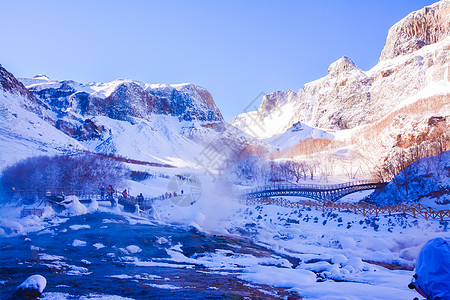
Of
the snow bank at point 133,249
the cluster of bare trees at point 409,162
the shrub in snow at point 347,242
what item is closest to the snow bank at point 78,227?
the snow bank at point 133,249

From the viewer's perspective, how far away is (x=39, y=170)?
2877 cm

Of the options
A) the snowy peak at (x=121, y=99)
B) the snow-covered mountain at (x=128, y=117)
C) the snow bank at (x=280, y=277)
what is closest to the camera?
the snow bank at (x=280, y=277)

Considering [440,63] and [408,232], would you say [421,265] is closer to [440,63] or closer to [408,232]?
[408,232]

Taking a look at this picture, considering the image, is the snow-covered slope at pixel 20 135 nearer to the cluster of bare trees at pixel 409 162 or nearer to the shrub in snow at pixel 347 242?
the shrub in snow at pixel 347 242

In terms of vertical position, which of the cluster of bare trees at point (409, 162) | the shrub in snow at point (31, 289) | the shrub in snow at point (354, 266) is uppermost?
the cluster of bare trees at point (409, 162)

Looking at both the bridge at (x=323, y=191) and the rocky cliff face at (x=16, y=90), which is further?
the rocky cliff face at (x=16, y=90)

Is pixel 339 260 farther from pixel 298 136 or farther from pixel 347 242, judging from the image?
pixel 298 136

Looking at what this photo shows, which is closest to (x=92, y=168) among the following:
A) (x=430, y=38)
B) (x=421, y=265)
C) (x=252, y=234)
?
(x=252, y=234)

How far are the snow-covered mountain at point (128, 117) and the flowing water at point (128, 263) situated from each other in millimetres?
56233

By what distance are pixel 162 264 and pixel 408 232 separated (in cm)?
1345

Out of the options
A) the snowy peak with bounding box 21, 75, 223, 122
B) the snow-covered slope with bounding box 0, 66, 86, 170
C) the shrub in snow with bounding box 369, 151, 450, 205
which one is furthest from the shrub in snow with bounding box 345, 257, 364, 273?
the snowy peak with bounding box 21, 75, 223, 122

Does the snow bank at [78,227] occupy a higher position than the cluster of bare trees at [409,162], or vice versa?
the cluster of bare trees at [409,162]

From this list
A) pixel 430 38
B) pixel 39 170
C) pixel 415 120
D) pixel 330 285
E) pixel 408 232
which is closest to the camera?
pixel 330 285

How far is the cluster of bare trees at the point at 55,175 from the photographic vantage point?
26.9m
